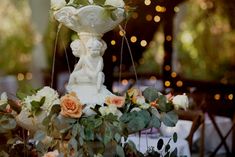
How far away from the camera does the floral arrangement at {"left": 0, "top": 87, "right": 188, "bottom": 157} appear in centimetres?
203

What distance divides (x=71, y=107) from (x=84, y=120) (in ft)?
0.22

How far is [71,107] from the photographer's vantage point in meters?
2.03

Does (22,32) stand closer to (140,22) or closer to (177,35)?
(177,35)

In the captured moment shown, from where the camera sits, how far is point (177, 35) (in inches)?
341

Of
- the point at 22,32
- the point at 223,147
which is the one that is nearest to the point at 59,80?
the point at 22,32

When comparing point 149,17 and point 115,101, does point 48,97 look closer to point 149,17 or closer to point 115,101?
point 115,101

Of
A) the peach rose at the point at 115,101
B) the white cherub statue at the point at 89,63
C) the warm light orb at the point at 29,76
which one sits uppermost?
the white cherub statue at the point at 89,63

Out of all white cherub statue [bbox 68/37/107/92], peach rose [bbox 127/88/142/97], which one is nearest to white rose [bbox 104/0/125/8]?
white cherub statue [bbox 68/37/107/92]

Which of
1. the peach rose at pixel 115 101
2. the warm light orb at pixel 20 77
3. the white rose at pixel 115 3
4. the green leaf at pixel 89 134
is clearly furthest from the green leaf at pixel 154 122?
the warm light orb at pixel 20 77

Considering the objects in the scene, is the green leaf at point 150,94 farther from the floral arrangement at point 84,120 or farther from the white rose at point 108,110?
the white rose at point 108,110

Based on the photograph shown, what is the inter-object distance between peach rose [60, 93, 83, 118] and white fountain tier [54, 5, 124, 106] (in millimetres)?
106

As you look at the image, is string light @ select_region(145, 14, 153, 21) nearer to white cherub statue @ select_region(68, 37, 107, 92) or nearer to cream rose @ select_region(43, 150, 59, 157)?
white cherub statue @ select_region(68, 37, 107, 92)

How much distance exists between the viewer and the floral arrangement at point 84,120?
2.03 m

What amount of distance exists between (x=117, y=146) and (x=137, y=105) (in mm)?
192
